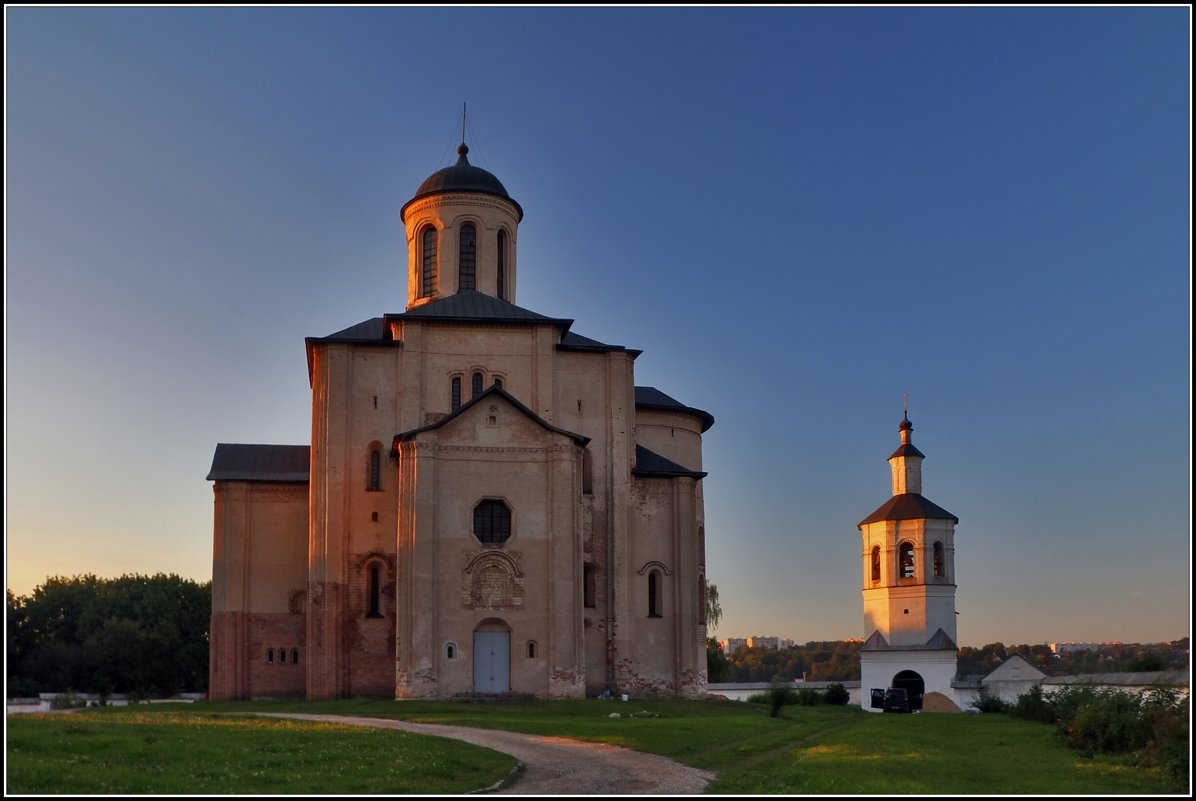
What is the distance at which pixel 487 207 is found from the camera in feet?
138

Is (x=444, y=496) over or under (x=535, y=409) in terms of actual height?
under

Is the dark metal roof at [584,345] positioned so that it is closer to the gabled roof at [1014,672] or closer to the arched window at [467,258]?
the arched window at [467,258]

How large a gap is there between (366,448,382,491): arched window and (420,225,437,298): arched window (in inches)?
311

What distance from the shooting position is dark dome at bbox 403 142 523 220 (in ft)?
138

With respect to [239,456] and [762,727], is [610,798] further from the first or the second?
[239,456]

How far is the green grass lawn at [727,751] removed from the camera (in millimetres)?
14766

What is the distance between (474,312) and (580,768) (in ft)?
73.5

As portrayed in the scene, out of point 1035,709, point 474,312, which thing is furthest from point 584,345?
point 1035,709

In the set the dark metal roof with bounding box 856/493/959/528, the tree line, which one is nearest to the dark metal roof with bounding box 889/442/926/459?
the dark metal roof with bounding box 856/493/959/528

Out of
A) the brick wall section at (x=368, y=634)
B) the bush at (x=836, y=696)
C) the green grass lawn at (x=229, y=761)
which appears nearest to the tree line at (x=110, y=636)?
the brick wall section at (x=368, y=634)

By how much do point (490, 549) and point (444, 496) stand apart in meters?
1.97

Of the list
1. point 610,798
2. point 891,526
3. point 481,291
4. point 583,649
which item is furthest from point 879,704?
point 610,798

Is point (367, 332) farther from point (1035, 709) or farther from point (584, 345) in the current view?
point (1035, 709)

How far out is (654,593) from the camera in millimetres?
37562
